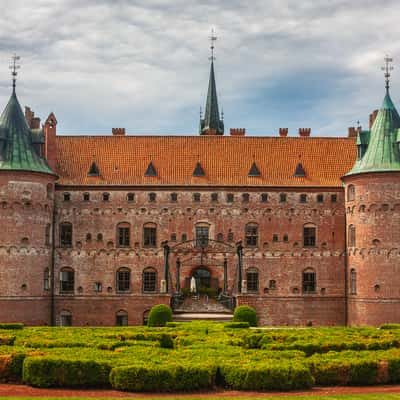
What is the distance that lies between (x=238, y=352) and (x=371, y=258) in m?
27.1

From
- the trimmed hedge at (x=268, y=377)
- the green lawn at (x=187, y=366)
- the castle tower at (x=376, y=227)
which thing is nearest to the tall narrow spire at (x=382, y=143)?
the castle tower at (x=376, y=227)

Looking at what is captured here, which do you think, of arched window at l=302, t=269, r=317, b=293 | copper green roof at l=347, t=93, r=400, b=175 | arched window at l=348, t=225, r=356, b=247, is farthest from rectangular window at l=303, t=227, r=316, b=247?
copper green roof at l=347, t=93, r=400, b=175

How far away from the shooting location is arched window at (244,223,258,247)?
5206 centimetres

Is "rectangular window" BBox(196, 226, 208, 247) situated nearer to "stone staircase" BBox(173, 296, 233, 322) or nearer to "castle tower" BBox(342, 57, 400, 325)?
"stone staircase" BBox(173, 296, 233, 322)

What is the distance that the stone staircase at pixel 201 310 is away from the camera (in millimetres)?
45094

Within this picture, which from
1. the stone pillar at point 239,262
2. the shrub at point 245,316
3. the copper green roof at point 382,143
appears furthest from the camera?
the stone pillar at point 239,262

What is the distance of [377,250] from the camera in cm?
4828

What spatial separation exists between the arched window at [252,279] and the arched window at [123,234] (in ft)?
29.3

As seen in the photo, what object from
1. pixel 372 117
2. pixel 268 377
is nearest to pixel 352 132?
pixel 372 117

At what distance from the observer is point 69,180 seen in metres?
52.1

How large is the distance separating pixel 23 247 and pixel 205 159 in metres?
14.9

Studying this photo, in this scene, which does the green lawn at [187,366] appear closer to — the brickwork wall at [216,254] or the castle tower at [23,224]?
the castle tower at [23,224]

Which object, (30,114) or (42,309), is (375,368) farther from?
(30,114)

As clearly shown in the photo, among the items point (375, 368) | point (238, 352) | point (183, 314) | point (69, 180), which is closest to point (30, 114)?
point (69, 180)
